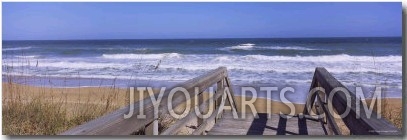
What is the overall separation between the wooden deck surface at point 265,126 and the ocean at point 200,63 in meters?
0.83

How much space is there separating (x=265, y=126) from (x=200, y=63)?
12.7ft

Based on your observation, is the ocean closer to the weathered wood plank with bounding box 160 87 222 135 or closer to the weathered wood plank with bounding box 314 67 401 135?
the weathered wood plank with bounding box 160 87 222 135

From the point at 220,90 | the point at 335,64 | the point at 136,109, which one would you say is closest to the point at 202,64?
the point at 335,64

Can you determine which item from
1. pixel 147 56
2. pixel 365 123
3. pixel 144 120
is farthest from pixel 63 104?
pixel 365 123

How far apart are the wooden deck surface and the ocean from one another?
32.7 inches

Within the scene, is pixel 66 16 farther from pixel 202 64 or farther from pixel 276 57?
pixel 276 57

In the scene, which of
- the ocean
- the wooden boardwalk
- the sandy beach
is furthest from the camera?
the ocean

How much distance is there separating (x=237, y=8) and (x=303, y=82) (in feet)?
7.38

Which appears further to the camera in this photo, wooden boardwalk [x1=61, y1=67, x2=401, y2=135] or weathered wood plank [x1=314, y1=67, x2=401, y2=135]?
wooden boardwalk [x1=61, y1=67, x2=401, y2=135]

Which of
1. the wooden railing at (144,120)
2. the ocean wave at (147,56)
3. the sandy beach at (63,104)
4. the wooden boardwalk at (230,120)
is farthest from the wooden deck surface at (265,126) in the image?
the ocean wave at (147,56)

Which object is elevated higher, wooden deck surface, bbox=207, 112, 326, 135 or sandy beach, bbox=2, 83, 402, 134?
sandy beach, bbox=2, 83, 402, 134

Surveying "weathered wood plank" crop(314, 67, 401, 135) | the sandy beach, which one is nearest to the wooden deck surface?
the sandy beach

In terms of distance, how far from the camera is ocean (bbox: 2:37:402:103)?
532 centimetres

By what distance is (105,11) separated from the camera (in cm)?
562
